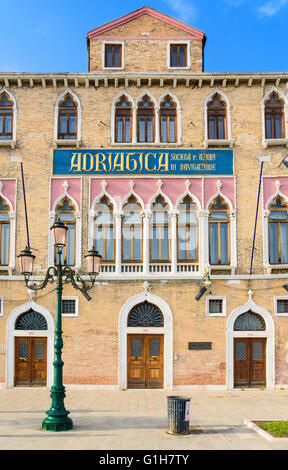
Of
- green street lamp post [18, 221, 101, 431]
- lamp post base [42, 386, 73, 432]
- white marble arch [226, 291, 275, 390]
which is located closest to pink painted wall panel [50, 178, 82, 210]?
green street lamp post [18, 221, 101, 431]

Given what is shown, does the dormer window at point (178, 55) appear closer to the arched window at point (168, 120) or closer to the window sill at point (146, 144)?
the arched window at point (168, 120)

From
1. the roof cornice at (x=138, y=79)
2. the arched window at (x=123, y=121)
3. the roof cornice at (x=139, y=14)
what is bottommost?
the arched window at (x=123, y=121)

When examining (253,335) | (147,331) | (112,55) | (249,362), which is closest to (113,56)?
(112,55)

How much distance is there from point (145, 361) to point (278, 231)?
729cm

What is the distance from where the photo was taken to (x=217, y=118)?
2125 centimetres

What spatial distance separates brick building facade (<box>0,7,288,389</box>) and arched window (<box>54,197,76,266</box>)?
2.2 inches

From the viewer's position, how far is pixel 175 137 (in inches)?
832

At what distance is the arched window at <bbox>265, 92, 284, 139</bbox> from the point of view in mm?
21188

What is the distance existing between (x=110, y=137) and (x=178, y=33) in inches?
213

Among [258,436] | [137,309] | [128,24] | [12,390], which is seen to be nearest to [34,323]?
[12,390]

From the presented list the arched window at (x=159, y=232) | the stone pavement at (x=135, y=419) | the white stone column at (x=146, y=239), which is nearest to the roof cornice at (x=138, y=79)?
the arched window at (x=159, y=232)

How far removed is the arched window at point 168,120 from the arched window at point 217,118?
144 centimetres

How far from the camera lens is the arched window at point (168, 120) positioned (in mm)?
21141

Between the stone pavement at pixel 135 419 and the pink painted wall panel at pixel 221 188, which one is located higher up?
the pink painted wall panel at pixel 221 188
